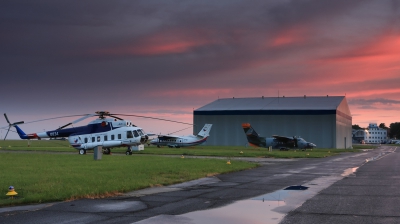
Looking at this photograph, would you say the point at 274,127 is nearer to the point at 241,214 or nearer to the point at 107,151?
the point at 107,151

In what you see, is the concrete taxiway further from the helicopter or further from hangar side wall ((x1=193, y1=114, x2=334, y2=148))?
hangar side wall ((x1=193, y1=114, x2=334, y2=148))

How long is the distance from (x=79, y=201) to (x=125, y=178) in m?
5.59

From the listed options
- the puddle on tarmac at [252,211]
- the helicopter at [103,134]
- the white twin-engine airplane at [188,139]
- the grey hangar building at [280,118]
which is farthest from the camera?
the grey hangar building at [280,118]

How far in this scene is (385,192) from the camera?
15.3 meters

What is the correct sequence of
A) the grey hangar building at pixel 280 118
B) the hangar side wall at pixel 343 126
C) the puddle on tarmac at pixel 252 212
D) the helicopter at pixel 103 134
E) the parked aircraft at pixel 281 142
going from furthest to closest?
the hangar side wall at pixel 343 126 → the grey hangar building at pixel 280 118 → the parked aircraft at pixel 281 142 → the helicopter at pixel 103 134 → the puddle on tarmac at pixel 252 212

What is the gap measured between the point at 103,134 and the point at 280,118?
50.8 meters

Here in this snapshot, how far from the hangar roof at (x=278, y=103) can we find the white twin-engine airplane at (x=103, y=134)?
163 feet

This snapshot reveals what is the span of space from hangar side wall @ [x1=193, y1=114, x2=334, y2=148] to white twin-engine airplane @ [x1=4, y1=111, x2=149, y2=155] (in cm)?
3957

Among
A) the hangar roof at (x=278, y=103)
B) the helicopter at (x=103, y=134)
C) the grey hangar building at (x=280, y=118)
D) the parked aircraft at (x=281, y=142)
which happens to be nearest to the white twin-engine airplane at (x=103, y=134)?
the helicopter at (x=103, y=134)

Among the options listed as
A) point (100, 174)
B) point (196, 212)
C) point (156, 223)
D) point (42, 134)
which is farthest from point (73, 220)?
point (42, 134)

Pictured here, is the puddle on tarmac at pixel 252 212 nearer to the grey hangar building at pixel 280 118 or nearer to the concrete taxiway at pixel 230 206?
the concrete taxiway at pixel 230 206

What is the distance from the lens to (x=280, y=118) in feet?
289

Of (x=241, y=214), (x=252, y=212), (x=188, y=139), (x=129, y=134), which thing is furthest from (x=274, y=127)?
(x=241, y=214)

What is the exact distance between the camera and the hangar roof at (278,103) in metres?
88.7
